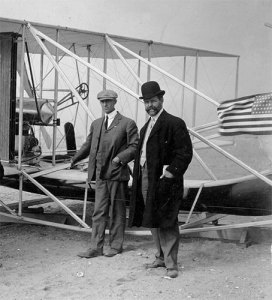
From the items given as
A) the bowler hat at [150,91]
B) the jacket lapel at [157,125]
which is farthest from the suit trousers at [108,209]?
the bowler hat at [150,91]

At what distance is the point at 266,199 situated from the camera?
6070mm

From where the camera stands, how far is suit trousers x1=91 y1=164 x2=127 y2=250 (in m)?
5.90

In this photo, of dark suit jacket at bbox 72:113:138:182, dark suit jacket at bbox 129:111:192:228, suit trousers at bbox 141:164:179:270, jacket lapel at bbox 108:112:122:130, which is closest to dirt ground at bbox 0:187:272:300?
suit trousers at bbox 141:164:179:270

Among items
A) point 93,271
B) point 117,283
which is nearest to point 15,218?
point 93,271

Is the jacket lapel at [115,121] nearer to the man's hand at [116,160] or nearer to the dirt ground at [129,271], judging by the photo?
the man's hand at [116,160]

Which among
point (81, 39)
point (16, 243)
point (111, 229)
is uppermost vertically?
point (81, 39)

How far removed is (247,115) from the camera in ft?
17.9

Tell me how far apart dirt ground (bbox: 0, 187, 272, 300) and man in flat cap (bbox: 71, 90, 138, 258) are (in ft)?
0.78

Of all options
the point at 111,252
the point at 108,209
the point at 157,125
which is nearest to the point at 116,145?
Result: the point at 108,209

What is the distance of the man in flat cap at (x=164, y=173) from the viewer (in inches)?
192

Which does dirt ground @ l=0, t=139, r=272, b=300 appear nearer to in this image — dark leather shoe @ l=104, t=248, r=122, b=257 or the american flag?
dark leather shoe @ l=104, t=248, r=122, b=257

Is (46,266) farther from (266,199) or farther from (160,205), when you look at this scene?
(266,199)

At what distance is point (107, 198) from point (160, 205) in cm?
117

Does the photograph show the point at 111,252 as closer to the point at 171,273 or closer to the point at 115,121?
the point at 171,273
